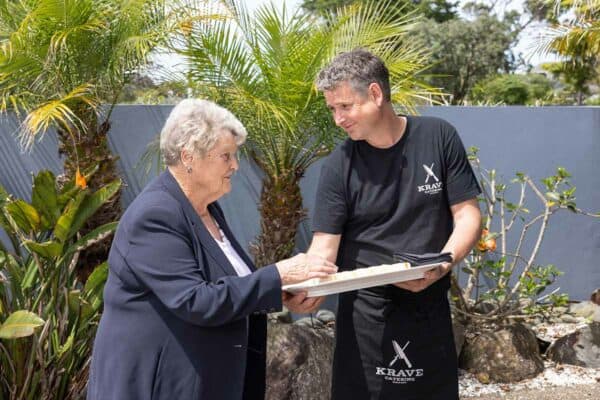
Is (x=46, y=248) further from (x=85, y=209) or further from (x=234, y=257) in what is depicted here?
(x=234, y=257)

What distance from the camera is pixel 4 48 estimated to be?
5383 millimetres

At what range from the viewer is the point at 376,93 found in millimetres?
2971

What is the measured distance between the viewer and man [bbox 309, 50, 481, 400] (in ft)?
9.80

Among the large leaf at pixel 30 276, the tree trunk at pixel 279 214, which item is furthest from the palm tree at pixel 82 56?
the large leaf at pixel 30 276

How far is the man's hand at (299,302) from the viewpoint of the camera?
8.70 ft

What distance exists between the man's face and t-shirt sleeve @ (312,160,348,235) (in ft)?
0.62

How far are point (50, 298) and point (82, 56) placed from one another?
6.87 feet

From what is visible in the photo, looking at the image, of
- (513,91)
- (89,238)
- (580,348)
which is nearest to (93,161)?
(89,238)

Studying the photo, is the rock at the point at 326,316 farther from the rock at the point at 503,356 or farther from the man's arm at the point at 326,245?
the man's arm at the point at 326,245

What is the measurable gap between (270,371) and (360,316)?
217 centimetres

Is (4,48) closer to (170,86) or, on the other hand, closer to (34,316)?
(170,86)

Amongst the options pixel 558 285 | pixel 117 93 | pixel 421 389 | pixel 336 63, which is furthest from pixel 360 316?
pixel 558 285

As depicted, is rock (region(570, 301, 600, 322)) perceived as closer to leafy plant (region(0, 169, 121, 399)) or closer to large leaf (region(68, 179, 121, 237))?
leafy plant (region(0, 169, 121, 399))

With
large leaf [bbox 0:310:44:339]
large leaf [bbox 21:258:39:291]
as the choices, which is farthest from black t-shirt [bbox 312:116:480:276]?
large leaf [bbox 21:258:39:291]
